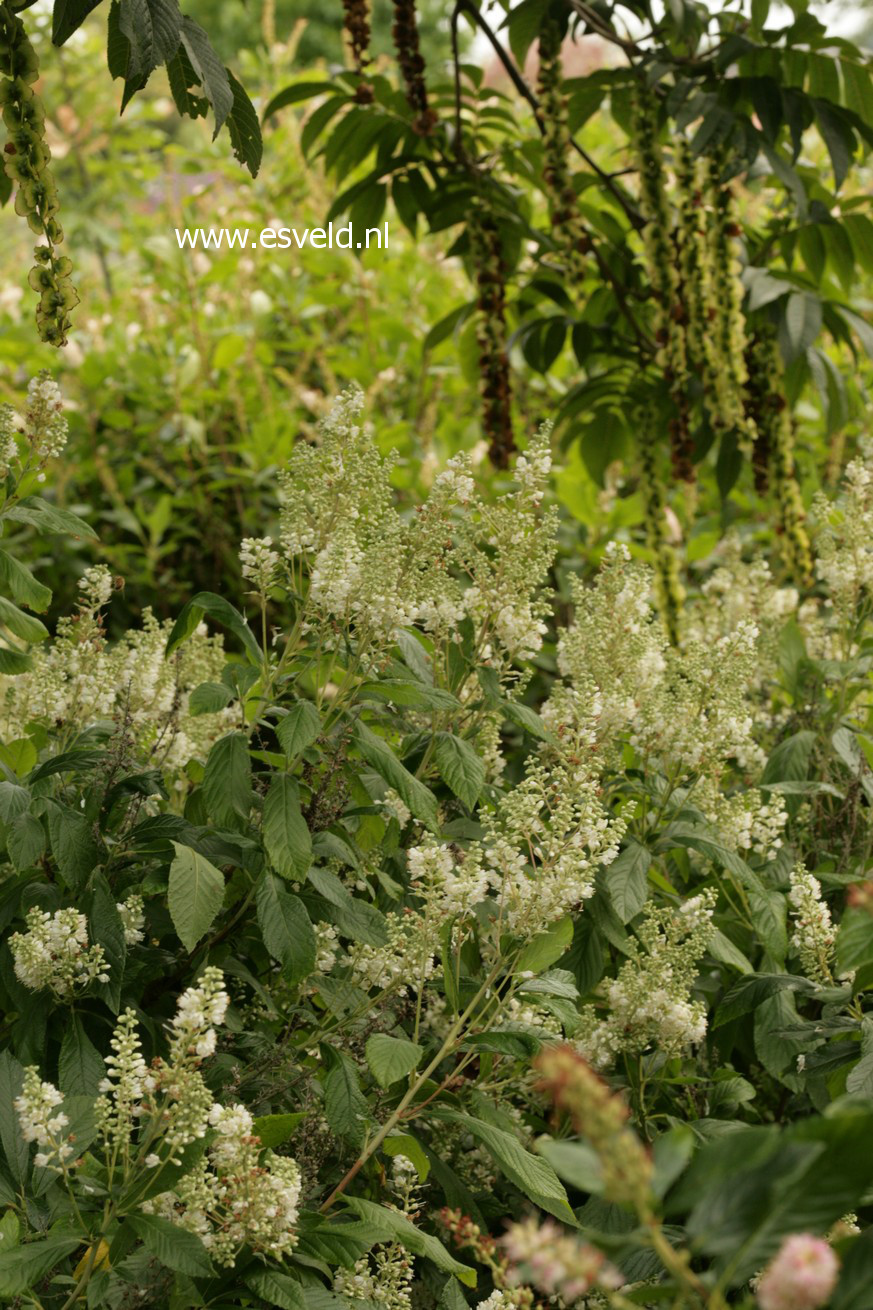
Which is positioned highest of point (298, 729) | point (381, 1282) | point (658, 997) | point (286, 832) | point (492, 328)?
point (492, 328)

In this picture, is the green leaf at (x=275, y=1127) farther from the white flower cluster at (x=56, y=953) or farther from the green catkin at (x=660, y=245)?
the green catkin at (x=660, y=245)

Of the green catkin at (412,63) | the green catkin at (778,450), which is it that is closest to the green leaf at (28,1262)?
the green catkin at (778,450)

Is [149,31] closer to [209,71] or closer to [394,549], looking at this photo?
[209,71]

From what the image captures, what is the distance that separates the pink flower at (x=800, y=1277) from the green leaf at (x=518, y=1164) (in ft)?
2.62

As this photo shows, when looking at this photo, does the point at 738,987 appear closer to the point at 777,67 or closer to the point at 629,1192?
the point at 629,1192

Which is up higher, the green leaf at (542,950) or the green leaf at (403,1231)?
the green leaf at (542,950)

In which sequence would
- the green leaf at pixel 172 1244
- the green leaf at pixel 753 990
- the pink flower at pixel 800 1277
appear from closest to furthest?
the pink flower at pixel 800 1277 → the green leaf at pixel 172 1244 → the green leaf at pixel 753 990

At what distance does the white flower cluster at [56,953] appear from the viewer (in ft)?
4.42

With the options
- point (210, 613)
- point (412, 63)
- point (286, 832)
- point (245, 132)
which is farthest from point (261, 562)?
point (412, 63)

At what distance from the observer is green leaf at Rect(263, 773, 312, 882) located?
139 cm

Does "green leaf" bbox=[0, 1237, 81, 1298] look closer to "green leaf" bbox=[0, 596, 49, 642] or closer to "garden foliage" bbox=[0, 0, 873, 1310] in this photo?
"garden foliage" bbox=[0, 0, 873, 1310]

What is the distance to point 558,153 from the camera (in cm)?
251

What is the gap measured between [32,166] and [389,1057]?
3.52ft

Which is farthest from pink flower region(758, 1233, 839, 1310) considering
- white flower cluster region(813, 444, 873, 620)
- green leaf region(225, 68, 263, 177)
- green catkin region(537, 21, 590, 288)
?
green catkin region(537, 21, 590, 288)
